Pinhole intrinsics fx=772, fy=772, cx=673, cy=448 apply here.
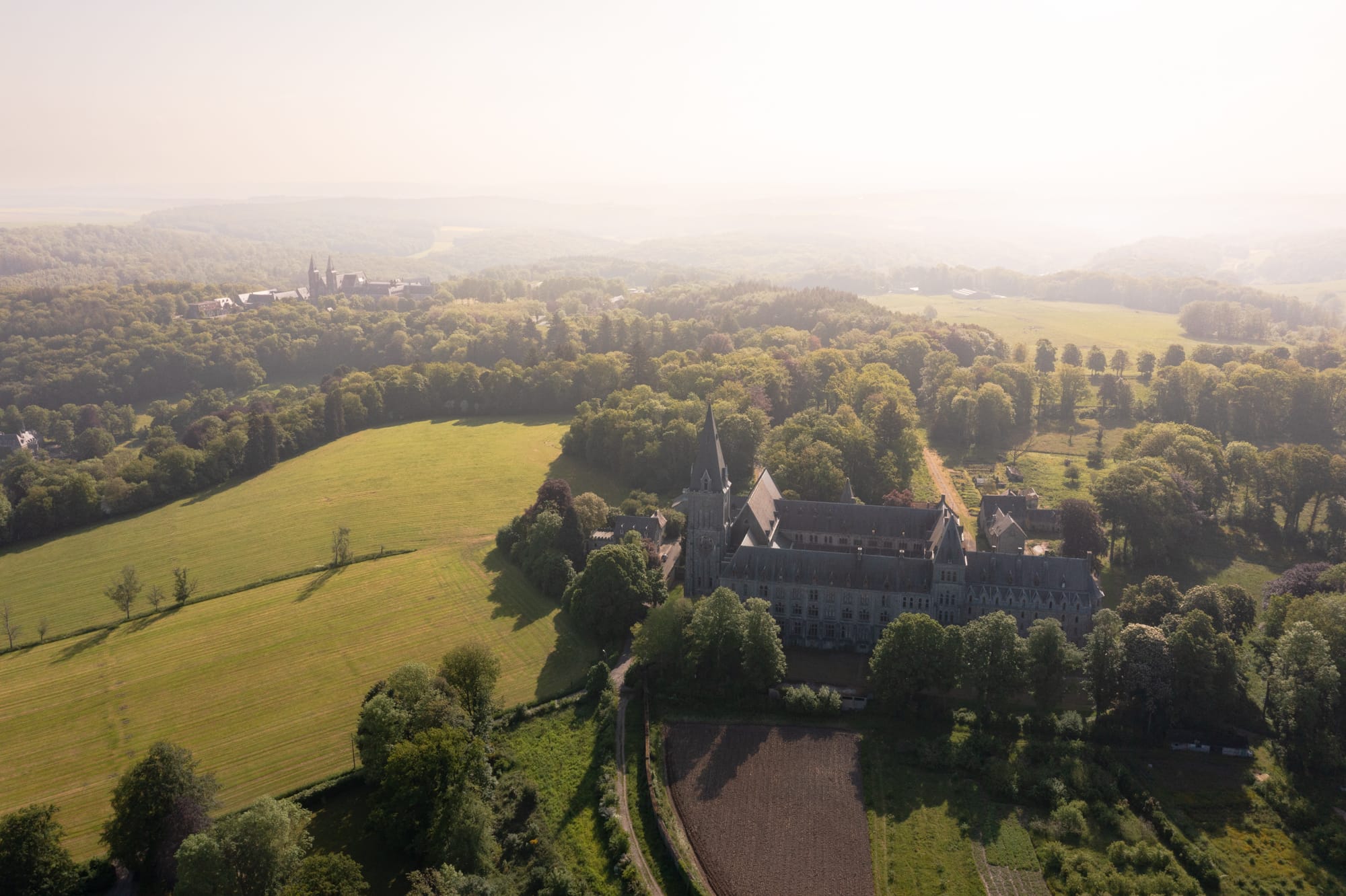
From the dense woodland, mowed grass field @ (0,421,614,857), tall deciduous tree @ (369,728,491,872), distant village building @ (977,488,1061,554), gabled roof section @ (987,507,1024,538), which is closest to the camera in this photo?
tall deciduous tree @ (369,728,491,872)

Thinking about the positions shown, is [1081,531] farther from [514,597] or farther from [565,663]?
[514,597]

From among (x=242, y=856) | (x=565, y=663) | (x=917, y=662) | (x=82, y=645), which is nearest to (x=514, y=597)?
(x=565, y=663)

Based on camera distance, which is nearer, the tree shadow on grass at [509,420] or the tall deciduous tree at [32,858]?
the tall deciduous tree at [32,858]

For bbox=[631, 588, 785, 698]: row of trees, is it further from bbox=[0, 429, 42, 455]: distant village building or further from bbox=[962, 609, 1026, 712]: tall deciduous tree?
bbox=[0, 429, 42, 455]: distant village building

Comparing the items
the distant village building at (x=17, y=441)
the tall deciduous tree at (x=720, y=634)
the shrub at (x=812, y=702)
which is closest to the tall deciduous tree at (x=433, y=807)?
the tall deciduous tree at (x=720, y=634)

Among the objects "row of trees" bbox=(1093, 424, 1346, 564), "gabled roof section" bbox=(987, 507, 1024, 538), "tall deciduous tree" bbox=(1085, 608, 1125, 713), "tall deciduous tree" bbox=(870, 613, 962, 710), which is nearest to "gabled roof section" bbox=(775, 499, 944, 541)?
"gabled roof section" bbox=(987, 507, 1024, 538)

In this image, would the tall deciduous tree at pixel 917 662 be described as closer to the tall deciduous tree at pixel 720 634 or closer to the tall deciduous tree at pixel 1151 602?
the tall deciduous tree at pixel 720 634

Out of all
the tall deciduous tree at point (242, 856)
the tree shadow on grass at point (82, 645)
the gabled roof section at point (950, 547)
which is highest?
the gabled roof section at point (950, 547)
